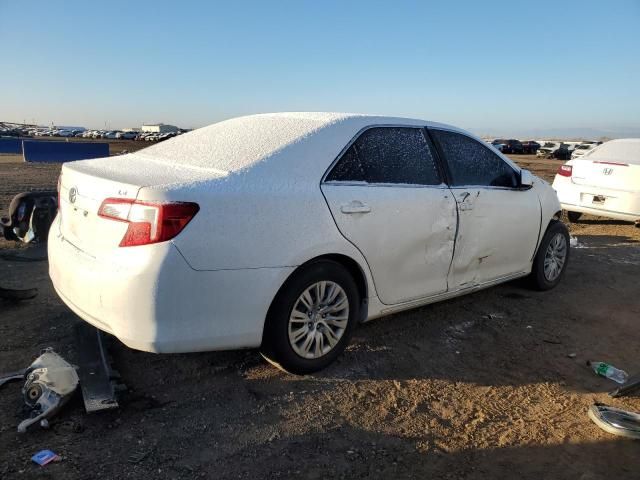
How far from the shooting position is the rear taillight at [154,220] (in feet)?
8.45

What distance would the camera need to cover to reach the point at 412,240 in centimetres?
362

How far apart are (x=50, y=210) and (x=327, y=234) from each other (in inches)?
187

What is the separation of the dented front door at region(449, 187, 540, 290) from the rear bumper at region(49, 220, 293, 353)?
172 cm

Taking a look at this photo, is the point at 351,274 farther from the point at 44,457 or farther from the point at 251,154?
the point at 44,457

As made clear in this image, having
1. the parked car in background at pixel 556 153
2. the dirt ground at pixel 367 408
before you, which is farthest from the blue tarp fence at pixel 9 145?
the parked car in background at pixel 556 153

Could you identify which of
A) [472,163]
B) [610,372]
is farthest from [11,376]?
[610,372]

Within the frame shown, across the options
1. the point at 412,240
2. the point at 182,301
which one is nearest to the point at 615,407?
the point at 412,240

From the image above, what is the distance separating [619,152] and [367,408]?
754 centimetres

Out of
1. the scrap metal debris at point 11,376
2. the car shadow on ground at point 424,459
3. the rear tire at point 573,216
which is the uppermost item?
the rear tire at point 573,216

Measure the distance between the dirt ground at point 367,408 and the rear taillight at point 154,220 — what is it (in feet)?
3.21

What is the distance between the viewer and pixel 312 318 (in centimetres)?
318

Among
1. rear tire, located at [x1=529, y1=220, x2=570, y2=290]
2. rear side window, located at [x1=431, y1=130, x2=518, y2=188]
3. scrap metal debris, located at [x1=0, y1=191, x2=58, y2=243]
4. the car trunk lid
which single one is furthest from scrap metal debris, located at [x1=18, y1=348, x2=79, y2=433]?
rear tire, located at [x1=529, y1=220, x2=570, y2=290]

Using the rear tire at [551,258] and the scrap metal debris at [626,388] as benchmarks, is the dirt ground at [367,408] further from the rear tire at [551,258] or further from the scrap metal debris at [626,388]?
the rear tire at [551,258]

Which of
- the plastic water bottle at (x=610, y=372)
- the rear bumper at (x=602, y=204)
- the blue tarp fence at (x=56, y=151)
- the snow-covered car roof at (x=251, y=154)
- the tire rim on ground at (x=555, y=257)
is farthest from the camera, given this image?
the blue tarp fence at (x=56, y=151)
